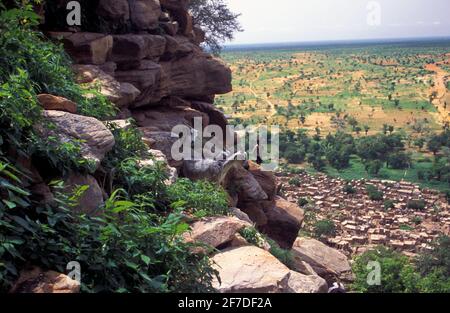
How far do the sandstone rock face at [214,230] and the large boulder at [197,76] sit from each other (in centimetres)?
507

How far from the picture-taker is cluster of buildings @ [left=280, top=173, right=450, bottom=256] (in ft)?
53.6

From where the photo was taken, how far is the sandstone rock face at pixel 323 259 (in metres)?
8.62

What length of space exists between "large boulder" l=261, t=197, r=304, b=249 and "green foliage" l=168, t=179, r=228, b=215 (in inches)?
136

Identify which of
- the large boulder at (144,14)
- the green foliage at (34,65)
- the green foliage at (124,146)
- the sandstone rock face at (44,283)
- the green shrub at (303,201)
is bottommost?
the green shrub at (303,201)

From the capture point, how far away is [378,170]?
2947cm

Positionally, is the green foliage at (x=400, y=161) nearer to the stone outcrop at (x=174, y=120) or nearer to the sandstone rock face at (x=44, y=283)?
the stone outcrop at (x=174, y=120)

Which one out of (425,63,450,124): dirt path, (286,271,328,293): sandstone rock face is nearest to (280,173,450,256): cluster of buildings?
(286,271,328,293): sandstone rock face

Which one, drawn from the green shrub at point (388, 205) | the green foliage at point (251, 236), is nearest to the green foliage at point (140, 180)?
the green foliage at point (251, 236)

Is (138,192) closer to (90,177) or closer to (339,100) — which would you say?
(90,177)

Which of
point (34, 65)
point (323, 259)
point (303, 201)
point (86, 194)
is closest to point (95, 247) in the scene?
point (86, 194)

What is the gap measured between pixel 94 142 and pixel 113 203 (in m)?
0.83

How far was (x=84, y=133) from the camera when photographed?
380cm

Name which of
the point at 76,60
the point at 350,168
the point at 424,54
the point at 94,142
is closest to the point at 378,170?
the point at 350,168
